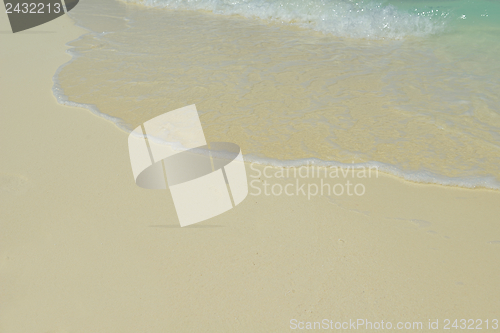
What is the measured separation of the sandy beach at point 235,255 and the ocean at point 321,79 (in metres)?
0.40

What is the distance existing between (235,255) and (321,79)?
2.39 metres

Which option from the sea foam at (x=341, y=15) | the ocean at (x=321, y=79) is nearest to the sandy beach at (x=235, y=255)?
the ocean at (x=321, y=79)

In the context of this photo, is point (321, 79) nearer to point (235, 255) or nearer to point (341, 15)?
point (235, 255)

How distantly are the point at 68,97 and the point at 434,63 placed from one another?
11.7 ft

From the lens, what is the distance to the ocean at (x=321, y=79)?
276 cm

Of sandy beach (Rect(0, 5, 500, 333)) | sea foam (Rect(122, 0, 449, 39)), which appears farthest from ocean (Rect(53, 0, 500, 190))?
sandy beach (Rect(0, 5, 500, 333))

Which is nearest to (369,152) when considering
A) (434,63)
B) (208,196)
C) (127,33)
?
(208,196)

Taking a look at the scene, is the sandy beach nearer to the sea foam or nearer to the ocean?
the ocean

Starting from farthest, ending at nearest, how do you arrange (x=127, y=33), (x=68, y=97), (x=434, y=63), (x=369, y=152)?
(x=127, y=33), (x=434, y=63), (x=68, y=97), (x=369, y=152)

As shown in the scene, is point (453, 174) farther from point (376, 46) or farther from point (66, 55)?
point (66, 55)

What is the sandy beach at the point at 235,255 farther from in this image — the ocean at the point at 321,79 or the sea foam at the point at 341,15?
the sea foam at the point at 341,15

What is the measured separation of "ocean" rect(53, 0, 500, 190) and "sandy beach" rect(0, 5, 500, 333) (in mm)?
404

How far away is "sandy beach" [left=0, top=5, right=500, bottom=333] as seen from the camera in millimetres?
1659

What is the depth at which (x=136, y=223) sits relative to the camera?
2090 mm
